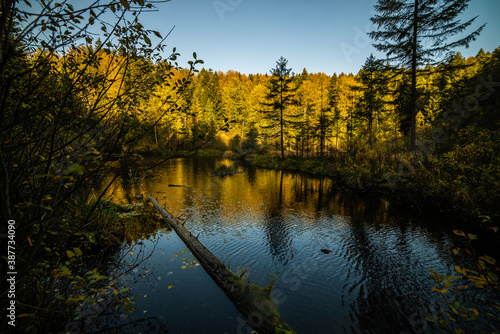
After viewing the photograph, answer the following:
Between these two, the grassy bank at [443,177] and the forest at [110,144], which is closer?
the forest at [110,144]

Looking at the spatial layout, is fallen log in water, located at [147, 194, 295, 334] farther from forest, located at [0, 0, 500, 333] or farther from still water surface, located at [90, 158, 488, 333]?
forest, located at [0, 0, 500, 333]

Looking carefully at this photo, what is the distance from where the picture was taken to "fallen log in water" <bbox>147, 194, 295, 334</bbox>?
11.8ft

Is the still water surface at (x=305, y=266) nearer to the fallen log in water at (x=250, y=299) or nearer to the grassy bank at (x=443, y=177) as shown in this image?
the fallen log in water at (x=250, y=299)

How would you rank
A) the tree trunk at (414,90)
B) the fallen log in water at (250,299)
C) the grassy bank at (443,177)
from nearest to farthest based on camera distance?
1. the fallen log in water at (250,299)
2. the grassy bank at (443,177)
3. the tree trunk at (414,90)

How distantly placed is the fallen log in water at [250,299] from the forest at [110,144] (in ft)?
5.81

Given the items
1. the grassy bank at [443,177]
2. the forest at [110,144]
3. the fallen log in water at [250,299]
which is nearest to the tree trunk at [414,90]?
the forest at [110,144]

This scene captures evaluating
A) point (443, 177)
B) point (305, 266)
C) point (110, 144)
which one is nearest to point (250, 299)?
point (305, 266)

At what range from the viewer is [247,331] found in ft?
12.0

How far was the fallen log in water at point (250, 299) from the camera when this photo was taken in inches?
141

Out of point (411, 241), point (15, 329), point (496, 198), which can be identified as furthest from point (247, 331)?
point (496, 198)

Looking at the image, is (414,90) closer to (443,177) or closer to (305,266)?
(443,177)

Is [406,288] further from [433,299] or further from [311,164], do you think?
[311,164]

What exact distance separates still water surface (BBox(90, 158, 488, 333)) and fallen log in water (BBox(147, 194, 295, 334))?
0.21 m

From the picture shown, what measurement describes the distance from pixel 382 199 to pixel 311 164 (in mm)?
12553
